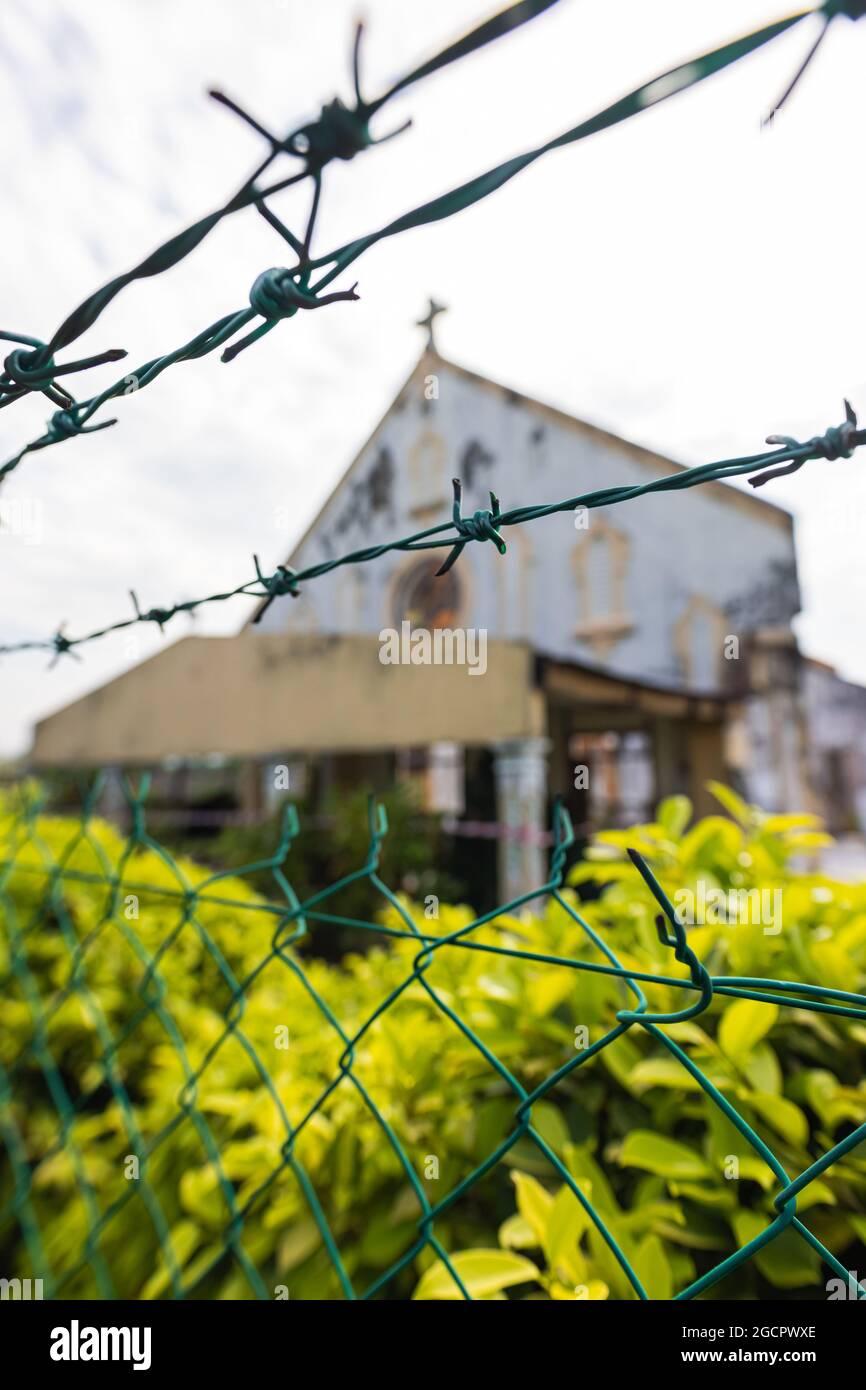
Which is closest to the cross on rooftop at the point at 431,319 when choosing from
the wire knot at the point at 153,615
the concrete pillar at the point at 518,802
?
the concrete pillar at the point at 518,802

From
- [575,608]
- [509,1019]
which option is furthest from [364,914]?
[509,1019]

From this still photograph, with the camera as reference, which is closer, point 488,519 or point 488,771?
point 488,519

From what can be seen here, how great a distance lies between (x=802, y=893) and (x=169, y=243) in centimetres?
90

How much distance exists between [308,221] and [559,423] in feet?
29.3

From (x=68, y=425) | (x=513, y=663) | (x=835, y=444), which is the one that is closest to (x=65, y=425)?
(x=68, y=425)

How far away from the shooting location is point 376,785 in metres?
7.54

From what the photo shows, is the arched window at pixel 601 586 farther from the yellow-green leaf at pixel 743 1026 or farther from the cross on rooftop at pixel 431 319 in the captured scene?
the yellow-green leaf at pixel 743 1026

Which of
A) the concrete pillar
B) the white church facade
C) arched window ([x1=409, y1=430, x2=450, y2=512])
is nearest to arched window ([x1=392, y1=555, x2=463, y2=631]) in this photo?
the white church facade

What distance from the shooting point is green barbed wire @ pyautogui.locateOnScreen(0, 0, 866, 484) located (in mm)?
401

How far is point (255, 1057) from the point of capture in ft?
2.96

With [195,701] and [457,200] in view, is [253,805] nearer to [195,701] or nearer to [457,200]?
[195,701]

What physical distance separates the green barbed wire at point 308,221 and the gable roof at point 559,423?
7341 millimetres

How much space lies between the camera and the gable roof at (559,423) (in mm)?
7625

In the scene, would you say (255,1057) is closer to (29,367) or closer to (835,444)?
(29,367)
